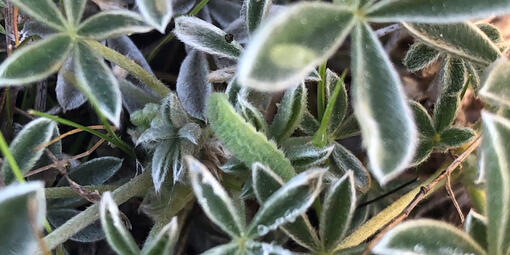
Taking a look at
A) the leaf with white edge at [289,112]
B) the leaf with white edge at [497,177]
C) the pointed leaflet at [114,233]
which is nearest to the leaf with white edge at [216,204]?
the pointed leaflet at [114,233]

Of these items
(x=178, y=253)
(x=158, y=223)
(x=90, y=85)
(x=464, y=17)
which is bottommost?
(x=178, y=253)

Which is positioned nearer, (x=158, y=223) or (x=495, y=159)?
(x=495, y=159)

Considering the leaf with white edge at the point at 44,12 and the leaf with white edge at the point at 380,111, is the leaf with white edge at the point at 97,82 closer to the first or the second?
the leaf with white edge at the point at 44,12

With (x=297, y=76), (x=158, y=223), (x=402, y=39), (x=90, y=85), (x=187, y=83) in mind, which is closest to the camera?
(x=297, y=76)

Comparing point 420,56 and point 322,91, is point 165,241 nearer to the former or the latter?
point 322,91

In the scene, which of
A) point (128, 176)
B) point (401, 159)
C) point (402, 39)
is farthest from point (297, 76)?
point (402, 39)

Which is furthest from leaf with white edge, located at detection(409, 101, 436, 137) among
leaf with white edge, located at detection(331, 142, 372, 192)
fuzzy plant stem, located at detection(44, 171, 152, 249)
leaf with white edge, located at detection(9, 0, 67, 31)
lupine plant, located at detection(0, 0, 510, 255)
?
leaf with white edge, located at detection(9, 0, 67, 31)

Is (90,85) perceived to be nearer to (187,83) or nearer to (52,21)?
(52,21)

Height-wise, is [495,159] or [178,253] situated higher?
[495,159]
